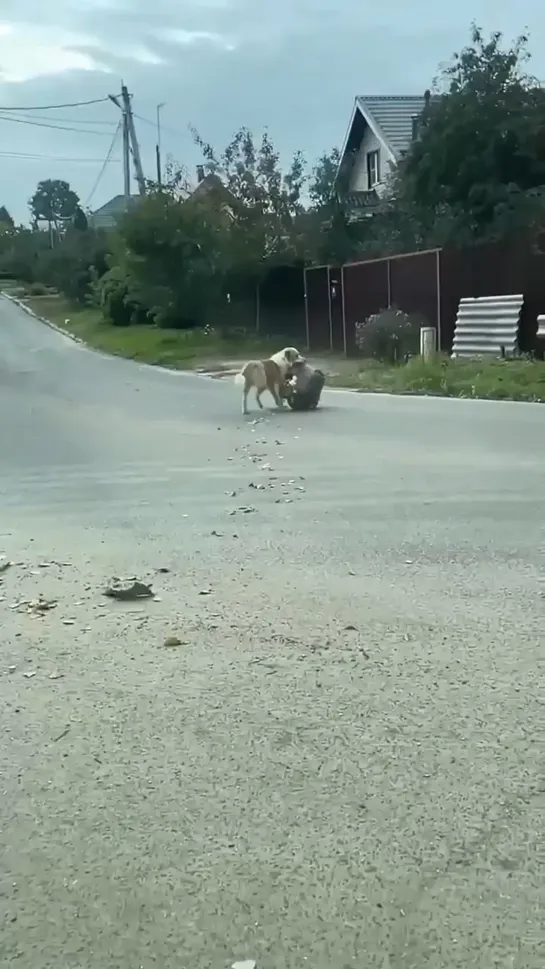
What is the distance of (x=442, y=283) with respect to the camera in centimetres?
2294

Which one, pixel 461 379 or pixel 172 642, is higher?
pixel 461 379

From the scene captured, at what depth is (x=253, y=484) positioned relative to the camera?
9688 mm

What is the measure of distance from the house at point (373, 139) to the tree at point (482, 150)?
393 inches

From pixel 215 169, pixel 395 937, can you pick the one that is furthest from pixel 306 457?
pixel 215 169

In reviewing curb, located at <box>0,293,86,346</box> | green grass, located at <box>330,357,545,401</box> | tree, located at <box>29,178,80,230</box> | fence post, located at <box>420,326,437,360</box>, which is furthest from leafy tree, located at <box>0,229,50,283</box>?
green grass, located at <box>330,357,545,401</box>

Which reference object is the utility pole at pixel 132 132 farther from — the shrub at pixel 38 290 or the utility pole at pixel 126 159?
the shrub at pixel 38 290

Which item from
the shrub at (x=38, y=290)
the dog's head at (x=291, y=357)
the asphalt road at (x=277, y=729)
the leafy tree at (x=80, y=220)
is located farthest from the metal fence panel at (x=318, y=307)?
the leafy tree at (x=80, y=220)

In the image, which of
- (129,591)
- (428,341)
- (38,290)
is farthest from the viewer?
(38,290)

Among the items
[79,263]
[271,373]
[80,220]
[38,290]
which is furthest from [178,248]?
[80,220]

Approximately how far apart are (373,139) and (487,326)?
26.6 m

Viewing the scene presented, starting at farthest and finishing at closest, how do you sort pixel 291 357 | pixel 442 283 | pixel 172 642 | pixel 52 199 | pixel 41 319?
pixel 52 199 < pixel 41 319 < pixel 442 283 < pixel 291 357 < pixel 172 642

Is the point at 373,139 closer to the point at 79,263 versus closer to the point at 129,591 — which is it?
the point at 79,263

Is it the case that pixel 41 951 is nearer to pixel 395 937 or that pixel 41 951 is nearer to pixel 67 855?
pixel 67 855

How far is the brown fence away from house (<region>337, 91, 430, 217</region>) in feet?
45.6
